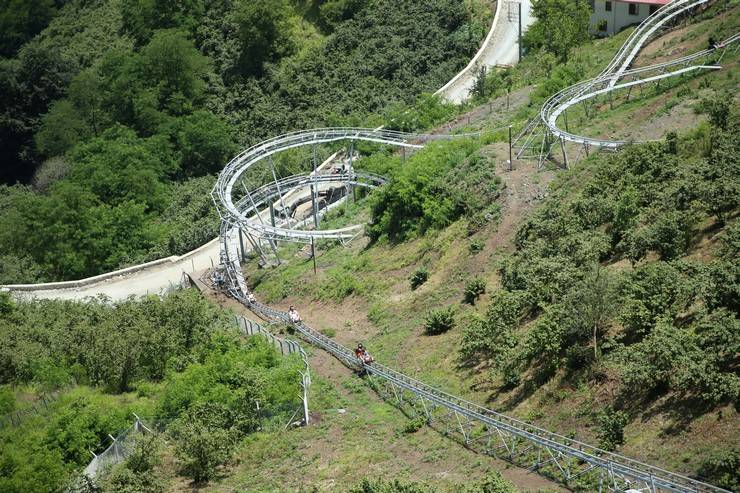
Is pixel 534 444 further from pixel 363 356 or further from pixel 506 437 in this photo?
pixel 363 356

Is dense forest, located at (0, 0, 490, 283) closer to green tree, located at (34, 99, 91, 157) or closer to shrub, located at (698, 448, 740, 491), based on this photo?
green tree, located at (34, 99, 91, 157)

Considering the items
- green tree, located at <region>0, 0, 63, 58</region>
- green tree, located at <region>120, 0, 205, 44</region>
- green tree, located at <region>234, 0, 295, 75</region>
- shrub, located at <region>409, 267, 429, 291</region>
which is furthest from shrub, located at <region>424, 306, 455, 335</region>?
green tree, located at <region>0, 0, 63, 58</region>

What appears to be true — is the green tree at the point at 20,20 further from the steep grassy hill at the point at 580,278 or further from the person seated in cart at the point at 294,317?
the person seated in cart at the point at 294,317

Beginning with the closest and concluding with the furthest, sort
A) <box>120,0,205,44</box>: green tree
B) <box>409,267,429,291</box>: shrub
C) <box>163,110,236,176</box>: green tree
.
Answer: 1. <box>409,267,429,291</box>: shrub
2. <box>163,110,236,176</box>: green tree
3. <box>120,0,205,44</box>: green tree

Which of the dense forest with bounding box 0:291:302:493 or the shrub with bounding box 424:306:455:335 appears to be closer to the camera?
the dense forest with bounding box 0:291:302:493

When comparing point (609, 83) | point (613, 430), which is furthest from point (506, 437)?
point (609, 83)
